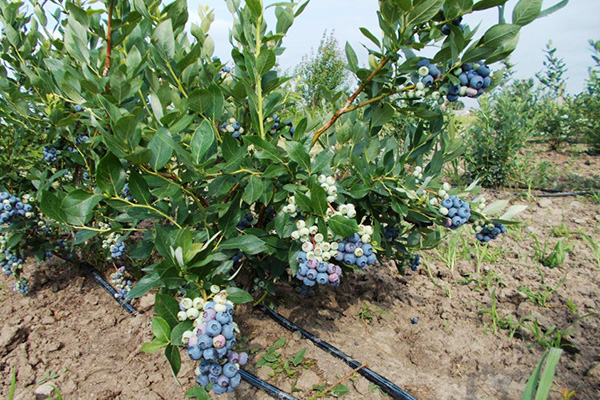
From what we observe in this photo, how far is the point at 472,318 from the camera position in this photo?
2.09 meters

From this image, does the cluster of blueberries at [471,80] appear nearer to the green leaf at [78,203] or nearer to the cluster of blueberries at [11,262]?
the green leaf at [78,203]

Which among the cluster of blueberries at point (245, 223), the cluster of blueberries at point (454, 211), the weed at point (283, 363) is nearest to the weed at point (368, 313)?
the weed at point (283, 363)

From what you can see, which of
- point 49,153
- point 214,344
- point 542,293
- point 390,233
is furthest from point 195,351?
point 542,293

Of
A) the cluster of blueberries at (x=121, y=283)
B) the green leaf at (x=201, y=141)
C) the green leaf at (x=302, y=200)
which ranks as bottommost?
the cluster of blueberries at (x=121, y=283)

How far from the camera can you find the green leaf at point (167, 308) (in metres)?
1.09

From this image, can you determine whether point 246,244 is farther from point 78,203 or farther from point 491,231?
point 491,231

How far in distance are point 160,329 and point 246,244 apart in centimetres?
35

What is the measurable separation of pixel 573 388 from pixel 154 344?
1611mm

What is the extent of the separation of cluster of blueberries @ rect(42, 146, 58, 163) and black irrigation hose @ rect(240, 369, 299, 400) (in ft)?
4.56

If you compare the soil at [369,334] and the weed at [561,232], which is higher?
the weed at [561,232]

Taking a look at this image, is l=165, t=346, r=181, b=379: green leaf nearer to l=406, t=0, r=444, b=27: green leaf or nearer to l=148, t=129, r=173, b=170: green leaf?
l=148, t=129, r=173, b=170: green leaf

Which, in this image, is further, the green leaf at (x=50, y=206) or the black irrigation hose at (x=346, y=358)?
the black irrigation hose at (x=346, y=358)

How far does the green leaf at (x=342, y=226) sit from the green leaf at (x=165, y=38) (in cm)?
75

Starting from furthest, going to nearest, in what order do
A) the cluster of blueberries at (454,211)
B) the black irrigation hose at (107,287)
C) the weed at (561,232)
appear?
the weed at (561,232) < the black irrigation hose at (107,287) < the cluster of blueberries at (454,211)
